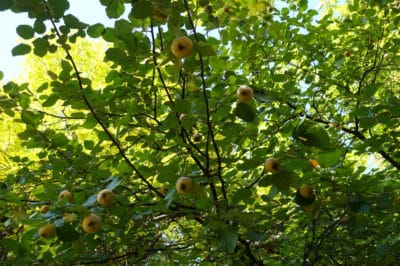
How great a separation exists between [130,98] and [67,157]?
55cm

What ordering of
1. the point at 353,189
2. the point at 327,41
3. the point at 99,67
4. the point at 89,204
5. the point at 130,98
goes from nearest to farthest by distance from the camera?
the point at 89,204 < the point at 353,189 < the point at 130,98 < the point at 327,41 < the point at 99,67

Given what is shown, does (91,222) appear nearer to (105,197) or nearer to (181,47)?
(105,197)

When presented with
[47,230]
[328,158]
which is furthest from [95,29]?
[328,158]

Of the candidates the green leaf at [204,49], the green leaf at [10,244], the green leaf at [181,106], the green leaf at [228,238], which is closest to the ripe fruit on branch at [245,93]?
the green leaf at [204,49]

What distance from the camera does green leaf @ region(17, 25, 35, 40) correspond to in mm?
1615

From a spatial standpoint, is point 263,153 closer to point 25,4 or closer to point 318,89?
point 25,4

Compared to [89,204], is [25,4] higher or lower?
higher

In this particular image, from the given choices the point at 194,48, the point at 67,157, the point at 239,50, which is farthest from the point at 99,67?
the point at 194,48

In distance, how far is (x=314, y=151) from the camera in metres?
1.85

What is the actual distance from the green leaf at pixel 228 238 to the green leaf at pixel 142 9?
2.83ft

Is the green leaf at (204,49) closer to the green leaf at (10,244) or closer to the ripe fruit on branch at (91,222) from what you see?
the ripe fruit on branch at (91,222)

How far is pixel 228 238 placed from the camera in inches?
55.1

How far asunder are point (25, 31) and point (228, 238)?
1227 millimetres

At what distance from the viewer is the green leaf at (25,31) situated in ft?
5.30
